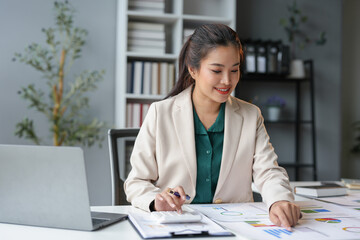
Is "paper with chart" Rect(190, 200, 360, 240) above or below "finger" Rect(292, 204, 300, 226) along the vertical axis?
below

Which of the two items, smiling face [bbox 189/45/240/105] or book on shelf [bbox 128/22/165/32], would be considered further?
book on shelf [bbox 128/22/165/32]

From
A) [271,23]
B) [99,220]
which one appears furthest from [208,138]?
[271,23]

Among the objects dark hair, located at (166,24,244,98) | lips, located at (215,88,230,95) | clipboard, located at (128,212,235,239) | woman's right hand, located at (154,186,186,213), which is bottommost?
clipboard, located at (128,212,235,239)

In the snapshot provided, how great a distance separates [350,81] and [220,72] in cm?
361

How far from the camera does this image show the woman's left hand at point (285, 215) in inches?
42.2

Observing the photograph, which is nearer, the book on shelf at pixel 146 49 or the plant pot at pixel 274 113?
the book on shelf at pixel 146 49

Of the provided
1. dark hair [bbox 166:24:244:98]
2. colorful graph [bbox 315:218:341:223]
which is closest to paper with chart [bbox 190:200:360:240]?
colorful graph [bbox 315:218:341:223]

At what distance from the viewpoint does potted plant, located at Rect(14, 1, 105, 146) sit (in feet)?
10.1

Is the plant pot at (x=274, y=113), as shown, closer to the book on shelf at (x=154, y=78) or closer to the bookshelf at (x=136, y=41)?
the bookshelf at (x=136, y=41)

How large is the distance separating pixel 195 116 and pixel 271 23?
257cm

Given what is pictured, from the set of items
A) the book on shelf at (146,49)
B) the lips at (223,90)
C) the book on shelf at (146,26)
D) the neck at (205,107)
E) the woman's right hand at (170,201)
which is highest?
the book on shelf at (146,26)

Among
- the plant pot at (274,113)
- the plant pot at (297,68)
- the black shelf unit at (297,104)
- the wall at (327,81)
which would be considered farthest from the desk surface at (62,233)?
the wall at (327,81)

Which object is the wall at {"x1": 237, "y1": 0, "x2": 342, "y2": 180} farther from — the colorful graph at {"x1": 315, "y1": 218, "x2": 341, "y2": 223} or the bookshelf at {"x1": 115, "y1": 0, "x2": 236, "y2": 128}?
the colorful graph at {"x1": 315, "y1": 218, "x2": 341, "y2": 223}

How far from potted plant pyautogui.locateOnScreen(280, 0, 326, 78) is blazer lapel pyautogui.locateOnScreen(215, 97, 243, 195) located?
229 cm
